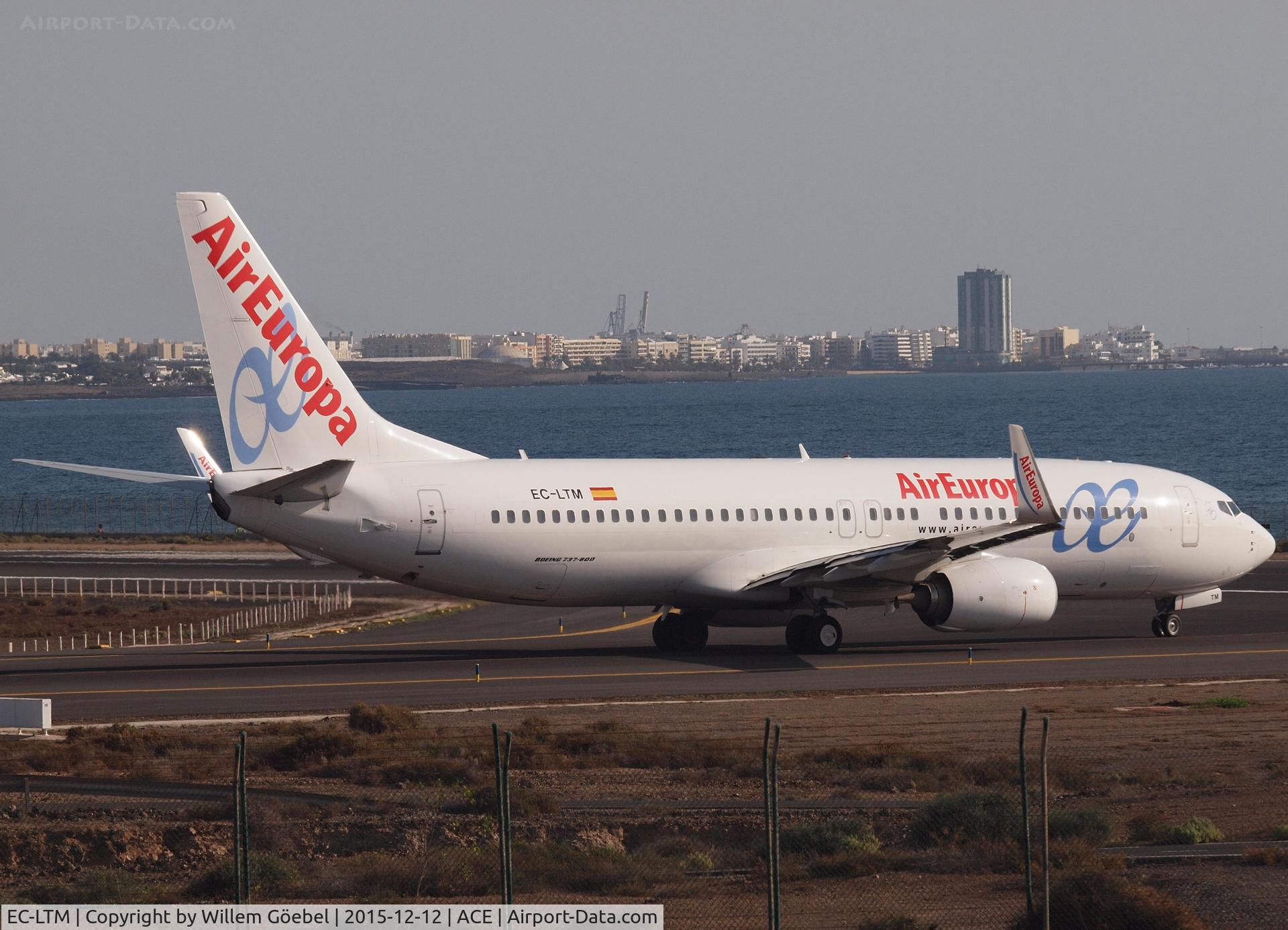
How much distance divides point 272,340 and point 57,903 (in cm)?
1889

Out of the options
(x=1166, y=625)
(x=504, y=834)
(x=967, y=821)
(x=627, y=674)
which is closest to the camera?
(x=504, y=834)

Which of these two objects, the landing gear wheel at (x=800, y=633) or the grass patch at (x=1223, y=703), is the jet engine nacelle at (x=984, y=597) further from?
the grass patch at (x=1223, y=703)

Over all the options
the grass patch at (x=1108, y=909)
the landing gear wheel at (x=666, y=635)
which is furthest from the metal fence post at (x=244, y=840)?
the landing gear wheel at (x=666, y=635)

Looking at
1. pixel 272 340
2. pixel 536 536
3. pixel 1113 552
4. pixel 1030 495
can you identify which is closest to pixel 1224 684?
pixel 1030 495

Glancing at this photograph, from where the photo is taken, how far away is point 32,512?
11025 cm

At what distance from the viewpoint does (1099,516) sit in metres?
40.8

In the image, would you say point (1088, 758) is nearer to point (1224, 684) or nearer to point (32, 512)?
point (1224, 684)

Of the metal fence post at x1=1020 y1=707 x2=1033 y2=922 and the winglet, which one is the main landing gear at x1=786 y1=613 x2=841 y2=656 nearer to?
the winglet

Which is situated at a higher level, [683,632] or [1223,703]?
[683,632]

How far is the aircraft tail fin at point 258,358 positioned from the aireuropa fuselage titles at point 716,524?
121cm

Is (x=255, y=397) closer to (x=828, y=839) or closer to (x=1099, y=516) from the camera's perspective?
(x=828, y=839)

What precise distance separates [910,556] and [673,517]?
203 inches

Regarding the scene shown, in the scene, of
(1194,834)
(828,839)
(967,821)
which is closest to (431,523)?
(828,839)

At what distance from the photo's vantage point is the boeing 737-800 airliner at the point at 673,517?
33406mm
